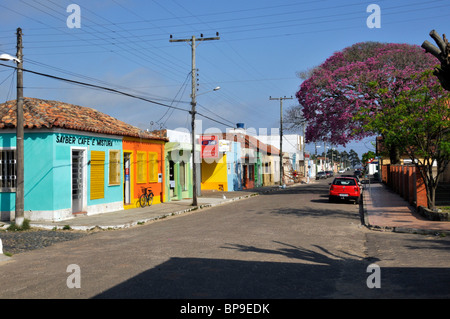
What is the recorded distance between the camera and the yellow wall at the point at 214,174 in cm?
3810

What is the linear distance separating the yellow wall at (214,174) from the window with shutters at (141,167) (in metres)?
14.8

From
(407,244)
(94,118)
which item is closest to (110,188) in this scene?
(94,118)

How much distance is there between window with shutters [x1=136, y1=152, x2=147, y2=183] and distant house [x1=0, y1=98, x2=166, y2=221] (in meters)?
1.76

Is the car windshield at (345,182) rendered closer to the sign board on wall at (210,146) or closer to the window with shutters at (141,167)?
the window with shutters at (141,167)

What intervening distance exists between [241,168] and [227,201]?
1460cm

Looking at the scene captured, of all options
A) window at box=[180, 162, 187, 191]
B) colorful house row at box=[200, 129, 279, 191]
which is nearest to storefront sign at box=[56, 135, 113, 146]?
window at box=[180, 162, 187, 191]

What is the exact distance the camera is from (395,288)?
6.67 metres

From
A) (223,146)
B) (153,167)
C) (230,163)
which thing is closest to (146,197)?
(153,167)

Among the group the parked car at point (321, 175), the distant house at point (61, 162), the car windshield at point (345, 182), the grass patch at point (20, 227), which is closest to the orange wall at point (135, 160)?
the distant house at point (61, 162)

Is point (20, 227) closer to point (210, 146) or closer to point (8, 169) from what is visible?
point (8, 169)

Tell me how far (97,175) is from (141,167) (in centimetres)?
408

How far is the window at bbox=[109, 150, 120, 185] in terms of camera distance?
20391mm

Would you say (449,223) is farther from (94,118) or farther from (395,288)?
(94,118)

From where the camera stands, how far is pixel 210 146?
35094mm
